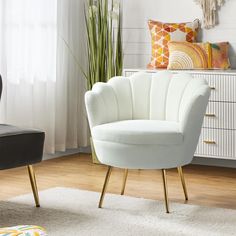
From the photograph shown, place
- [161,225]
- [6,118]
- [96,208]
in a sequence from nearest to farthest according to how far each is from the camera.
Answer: [161,225]
[96,208]
[6,118]

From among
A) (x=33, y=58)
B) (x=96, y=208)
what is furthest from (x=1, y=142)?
(x=33, y=58)

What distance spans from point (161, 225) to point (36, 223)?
0.65m

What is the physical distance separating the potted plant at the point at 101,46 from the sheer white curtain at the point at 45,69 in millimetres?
246

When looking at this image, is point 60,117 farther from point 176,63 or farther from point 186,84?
point 186,84

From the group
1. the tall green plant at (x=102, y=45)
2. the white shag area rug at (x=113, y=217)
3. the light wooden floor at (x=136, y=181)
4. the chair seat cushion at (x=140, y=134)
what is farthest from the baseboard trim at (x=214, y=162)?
the chair seat cushion at (x=140, y=134)

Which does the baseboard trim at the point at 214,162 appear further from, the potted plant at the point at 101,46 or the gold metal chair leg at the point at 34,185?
the gold metal chair leg at the point at 34,185

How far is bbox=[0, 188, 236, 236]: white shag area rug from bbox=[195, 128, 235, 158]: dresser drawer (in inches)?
41.4

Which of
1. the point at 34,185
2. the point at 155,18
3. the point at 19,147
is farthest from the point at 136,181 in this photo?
the point at 155,18

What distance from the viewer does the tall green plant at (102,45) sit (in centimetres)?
505

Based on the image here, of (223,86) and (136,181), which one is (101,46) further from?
(136,181)

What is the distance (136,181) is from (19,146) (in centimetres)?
127

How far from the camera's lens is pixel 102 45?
16.6 feet

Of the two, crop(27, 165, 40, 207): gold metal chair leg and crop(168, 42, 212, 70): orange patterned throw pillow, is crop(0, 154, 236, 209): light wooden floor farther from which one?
crop(168, 42, 212, 70): orange patterned throw pillow

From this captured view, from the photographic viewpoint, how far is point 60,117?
527cm
